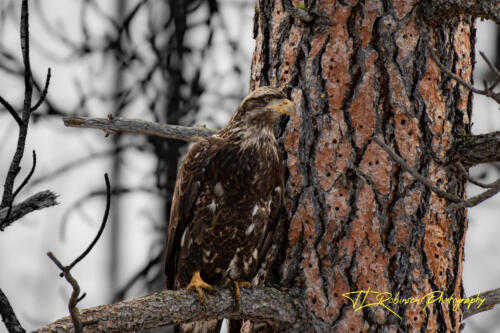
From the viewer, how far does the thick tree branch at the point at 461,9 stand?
2.85m

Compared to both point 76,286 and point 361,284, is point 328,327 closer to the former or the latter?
point 361,284

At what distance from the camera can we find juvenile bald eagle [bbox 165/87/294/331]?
11.7 feet

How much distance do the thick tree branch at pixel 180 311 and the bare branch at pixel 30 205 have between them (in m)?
0.40

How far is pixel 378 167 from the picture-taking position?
3.05 m

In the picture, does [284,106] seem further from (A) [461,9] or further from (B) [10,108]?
(B) [10,108]

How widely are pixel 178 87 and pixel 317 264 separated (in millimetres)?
5082

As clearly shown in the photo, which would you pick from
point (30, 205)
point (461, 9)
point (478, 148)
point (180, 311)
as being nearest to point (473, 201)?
point (478, 148)

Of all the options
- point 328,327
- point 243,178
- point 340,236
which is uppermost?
point 243,178

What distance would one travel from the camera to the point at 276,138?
139 inches

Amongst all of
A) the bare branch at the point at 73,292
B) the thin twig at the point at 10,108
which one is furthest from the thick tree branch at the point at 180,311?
the thin twig at the point at 10,108

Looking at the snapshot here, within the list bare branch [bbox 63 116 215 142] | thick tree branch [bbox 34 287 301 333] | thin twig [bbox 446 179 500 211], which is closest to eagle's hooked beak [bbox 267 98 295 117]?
bare branch [bbox 63 116 215 142]

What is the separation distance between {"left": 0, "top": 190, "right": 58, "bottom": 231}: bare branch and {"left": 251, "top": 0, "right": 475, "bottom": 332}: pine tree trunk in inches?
51.4

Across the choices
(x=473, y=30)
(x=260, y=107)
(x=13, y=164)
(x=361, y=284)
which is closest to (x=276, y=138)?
(x=260, y=107)

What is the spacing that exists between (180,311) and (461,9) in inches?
72.8
